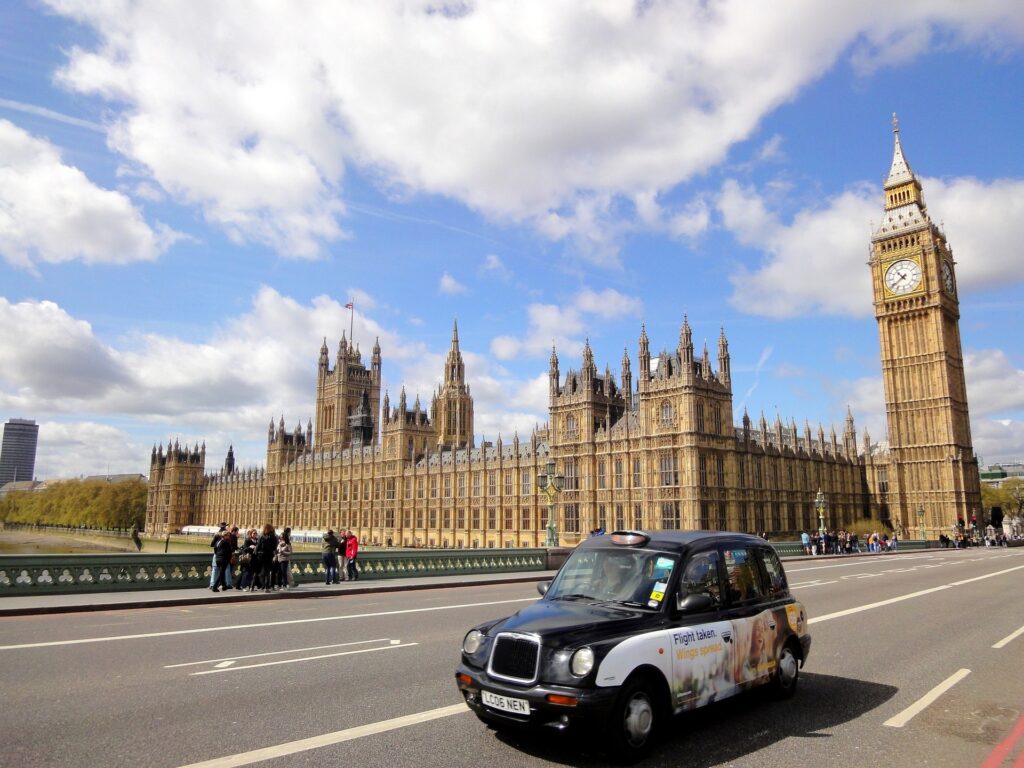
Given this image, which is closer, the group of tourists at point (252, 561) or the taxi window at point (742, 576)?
the taxi window at point (742, 576)

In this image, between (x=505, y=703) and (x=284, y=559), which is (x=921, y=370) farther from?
(x=505, y=703)

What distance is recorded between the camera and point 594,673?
582 centimetres

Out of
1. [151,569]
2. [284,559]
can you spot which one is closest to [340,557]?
[284,559]

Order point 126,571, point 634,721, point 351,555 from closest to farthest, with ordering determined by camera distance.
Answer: point 634,721 → point 126,571 → point 351,555

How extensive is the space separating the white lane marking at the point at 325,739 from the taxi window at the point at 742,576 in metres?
3.19

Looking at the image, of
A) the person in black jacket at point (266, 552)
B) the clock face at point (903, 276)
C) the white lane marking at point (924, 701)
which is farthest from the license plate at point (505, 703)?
the clock face at point (903, 276)

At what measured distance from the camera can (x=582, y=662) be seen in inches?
232

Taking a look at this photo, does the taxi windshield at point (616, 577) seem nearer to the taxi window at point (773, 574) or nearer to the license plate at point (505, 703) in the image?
the license plate at point (505, 703)

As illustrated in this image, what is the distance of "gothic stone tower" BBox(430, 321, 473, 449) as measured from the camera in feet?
358

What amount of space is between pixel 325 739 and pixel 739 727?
4.03 meters

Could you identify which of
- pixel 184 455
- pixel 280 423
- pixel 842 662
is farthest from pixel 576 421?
pixel 184 455

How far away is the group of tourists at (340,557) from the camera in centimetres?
2269

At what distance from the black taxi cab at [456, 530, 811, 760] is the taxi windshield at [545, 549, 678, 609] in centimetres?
1

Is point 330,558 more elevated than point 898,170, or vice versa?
point 898,170
